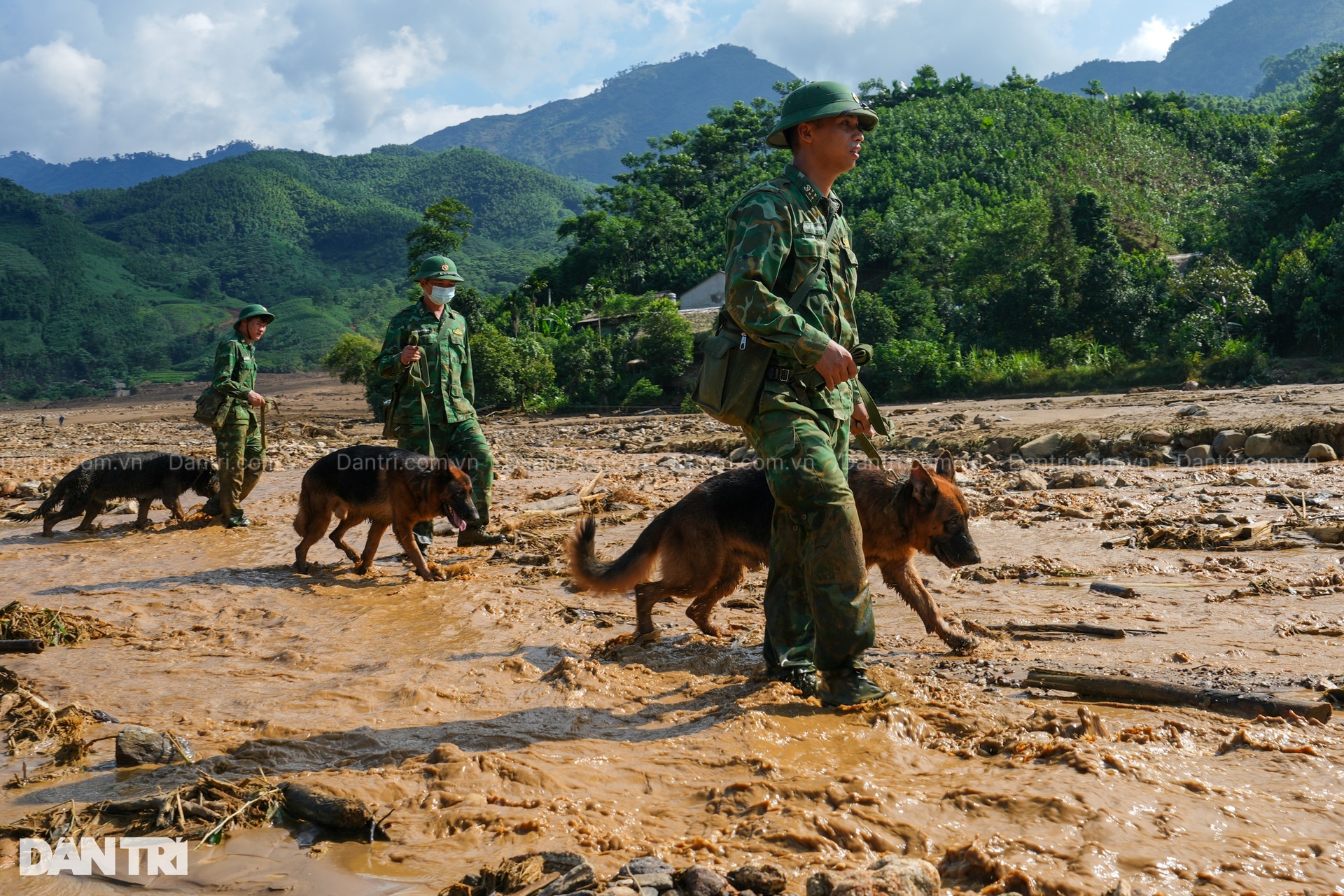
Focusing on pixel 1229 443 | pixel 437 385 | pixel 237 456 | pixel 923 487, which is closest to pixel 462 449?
pixel 437 385

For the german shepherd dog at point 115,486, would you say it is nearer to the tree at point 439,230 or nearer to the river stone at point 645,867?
the river stone at point 645,867

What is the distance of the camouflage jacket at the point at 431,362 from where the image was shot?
302 inches

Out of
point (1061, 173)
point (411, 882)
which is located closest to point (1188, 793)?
point (411, 882)

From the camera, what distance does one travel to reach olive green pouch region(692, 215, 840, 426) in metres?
3.88

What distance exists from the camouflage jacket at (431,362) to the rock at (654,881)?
5.72 metres

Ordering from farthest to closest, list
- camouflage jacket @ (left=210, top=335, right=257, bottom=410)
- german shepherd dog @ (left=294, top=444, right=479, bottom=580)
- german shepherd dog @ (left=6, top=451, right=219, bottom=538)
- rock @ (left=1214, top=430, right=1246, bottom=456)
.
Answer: rock @ (left=1214, top=430, right=1246, bottom=456) → german shepherd dog @ (left=6, top=451, right=219, bottom=538) → camouflage jacket @ (left=210, top=335, right=257, bottom=410) → german shepherd dog @ (left=294, top=444, right=479, bottom=580)

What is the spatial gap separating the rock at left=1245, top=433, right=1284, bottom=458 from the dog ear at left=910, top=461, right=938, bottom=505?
329 inches

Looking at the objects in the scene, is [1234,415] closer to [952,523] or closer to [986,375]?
[952,523]

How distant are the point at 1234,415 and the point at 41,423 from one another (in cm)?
3787

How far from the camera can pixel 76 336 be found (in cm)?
7456

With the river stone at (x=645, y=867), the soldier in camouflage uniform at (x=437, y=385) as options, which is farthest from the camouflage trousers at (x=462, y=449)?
the river stone at (x=645, y=867)

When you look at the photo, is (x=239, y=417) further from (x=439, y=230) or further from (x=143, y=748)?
(x=439, y=230)

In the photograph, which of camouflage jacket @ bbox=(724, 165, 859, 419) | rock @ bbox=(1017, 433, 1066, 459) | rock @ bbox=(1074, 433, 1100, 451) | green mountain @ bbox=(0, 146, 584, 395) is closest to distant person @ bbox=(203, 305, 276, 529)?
camouflage jacket @ bbox=(724, 165, 859, 419)

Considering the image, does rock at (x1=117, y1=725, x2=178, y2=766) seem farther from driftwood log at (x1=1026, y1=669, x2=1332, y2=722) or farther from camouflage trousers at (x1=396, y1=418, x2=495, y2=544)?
camouflage trousers at (x1=396, y1=418, x2=495, y2=544)
